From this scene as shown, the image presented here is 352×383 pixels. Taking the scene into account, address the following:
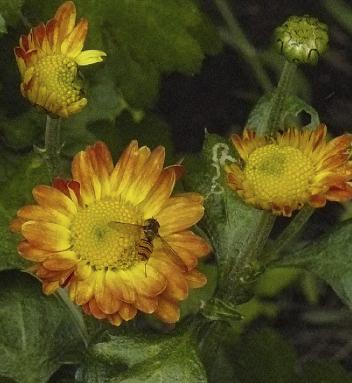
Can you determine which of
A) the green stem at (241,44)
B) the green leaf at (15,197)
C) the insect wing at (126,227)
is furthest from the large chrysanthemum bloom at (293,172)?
the green stem at (241,44)

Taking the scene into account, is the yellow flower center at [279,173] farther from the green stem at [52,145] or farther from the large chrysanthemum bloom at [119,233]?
the green stem at [52,145]

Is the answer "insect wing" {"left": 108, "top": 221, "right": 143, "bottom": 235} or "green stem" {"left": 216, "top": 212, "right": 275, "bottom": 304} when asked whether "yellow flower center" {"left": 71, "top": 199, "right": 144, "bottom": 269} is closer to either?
"insect wing" {"left": 108, "top": 221, "right": 143, "bottom": 235}

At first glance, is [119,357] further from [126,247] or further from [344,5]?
[344,5]

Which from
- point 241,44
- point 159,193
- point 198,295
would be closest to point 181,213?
point 159,193

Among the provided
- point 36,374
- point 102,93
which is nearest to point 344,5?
point 102,93

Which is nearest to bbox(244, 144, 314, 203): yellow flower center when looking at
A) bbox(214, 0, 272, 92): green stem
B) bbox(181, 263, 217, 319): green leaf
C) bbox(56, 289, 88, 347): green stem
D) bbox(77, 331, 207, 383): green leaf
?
bbox(77, 331, 207, 383): green leaf
